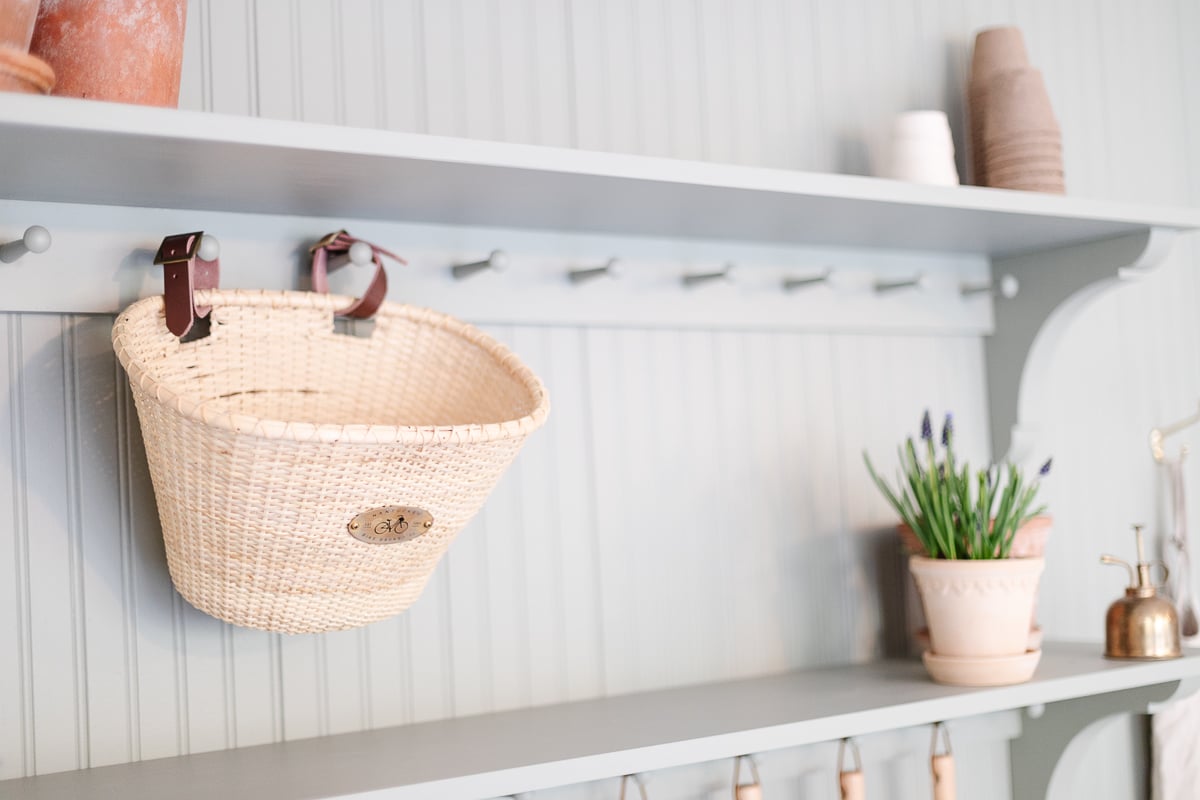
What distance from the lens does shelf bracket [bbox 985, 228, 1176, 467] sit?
4.66ft

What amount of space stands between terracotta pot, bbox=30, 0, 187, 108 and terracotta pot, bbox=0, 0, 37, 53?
6cm

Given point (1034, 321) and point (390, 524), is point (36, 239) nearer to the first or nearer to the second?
point (390, 524)

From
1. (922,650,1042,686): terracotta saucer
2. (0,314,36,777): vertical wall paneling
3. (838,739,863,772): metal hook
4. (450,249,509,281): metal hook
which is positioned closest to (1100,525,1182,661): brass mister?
(922,650,1042,686): terracotta saucer

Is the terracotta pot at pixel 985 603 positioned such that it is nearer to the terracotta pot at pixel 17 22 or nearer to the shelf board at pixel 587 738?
the shelf board at pixel 587 738

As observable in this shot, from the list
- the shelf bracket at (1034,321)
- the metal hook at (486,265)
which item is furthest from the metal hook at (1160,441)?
the metal hook at (486,265)

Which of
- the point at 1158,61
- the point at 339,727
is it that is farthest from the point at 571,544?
the point at 1158,61

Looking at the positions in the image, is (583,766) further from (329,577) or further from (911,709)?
(911,709)

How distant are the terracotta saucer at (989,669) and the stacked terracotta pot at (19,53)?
40.2 inches

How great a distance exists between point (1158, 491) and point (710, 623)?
0.84 metres

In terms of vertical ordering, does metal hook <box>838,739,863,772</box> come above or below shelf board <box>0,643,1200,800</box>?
below

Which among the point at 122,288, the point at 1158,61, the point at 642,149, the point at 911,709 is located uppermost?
the point at 1158,61

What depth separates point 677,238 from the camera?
1328 mm

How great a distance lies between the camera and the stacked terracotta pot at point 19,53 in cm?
76

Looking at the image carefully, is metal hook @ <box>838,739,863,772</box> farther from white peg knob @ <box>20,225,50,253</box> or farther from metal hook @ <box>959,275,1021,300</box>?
white peg knob @ <box>20,225,50,253</box>
